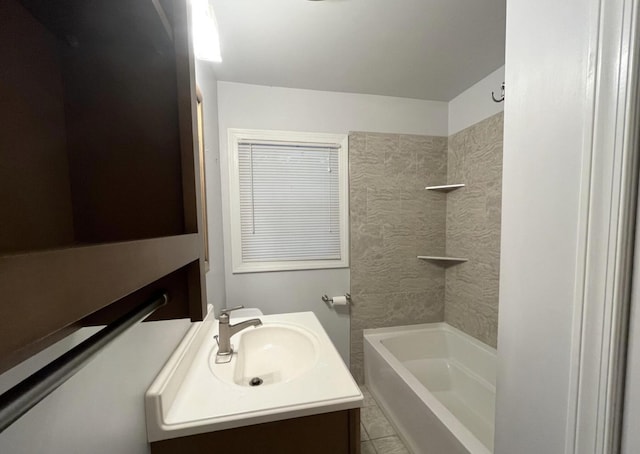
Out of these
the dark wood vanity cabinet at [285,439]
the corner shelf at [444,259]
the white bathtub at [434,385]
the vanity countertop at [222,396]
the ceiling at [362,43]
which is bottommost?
the white bathtub at [434,385]

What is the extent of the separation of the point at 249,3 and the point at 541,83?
1.26 metres

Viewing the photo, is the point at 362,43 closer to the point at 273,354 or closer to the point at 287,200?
the point at 287,200

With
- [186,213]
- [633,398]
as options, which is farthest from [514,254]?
[186,213]

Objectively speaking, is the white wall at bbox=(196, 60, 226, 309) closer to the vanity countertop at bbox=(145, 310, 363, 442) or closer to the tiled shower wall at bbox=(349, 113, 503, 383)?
the vanity countertop at bbox=(145, 310, 363, 442)

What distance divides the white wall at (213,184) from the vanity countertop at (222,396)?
18.6 inches

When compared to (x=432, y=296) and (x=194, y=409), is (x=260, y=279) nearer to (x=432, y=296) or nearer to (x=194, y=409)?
(x=194, y=409)

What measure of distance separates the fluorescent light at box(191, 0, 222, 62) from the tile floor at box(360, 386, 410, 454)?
219 cm

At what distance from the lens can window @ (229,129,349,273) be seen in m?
1.85

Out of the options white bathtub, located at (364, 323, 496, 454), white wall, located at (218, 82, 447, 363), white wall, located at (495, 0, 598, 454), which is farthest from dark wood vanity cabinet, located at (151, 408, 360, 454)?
white wall, located at (218, 82, 447, 363)

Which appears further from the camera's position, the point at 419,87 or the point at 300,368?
the point at 419,87

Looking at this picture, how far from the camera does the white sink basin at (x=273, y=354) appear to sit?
1046 millimetres

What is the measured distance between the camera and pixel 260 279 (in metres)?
1.90

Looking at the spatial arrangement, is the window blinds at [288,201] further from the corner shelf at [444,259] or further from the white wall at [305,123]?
the corner shelf at [444,259]

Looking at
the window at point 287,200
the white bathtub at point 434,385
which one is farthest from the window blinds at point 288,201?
the white bathtub at point 434,385
